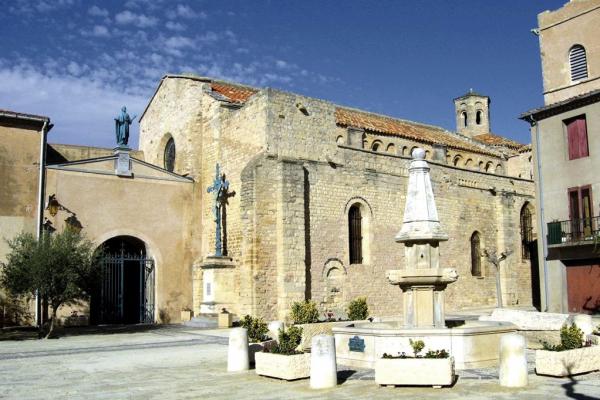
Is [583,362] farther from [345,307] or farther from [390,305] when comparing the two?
[390,305]

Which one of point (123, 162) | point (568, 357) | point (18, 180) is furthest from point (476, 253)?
point (568, 357)

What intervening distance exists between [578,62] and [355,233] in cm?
1125

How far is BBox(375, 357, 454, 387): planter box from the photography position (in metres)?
8.20

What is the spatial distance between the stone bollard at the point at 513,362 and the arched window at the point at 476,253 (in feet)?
67.8

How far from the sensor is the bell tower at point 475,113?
4647 cm

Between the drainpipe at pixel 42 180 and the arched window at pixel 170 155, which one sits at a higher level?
the arched window at pixel 170 155

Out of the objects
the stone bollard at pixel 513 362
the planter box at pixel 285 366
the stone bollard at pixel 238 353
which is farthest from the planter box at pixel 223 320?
the stone bollard at pixel 513 362

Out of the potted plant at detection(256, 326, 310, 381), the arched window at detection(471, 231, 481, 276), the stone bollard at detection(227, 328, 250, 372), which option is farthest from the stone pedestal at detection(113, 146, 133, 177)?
the arched window at detection(471, 231, 481, 276)

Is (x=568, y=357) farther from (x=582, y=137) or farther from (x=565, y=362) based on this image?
(x=582, y=137)

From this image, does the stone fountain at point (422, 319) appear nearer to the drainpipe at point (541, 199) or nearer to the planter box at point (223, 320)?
the planter box at point (223, 320)

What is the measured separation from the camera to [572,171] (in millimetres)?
21734

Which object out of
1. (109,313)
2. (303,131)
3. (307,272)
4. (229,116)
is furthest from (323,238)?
(109,313)

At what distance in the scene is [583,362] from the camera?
9188 millimetres

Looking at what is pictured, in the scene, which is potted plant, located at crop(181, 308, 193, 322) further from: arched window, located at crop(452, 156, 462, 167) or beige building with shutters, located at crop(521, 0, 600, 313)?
arched window, located at crop(452, 156, 462, 167)
